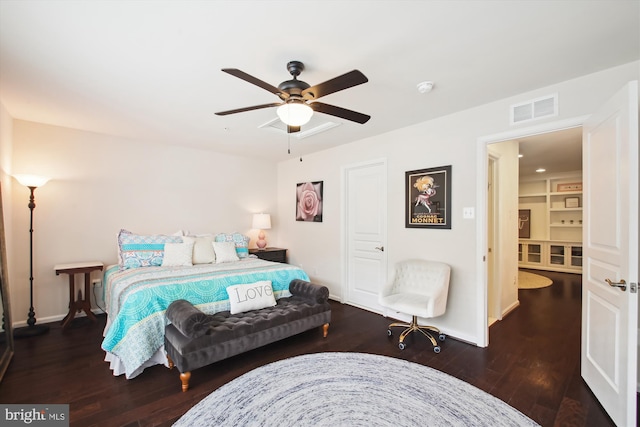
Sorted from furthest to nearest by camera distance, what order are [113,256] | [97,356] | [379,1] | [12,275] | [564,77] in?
[113,256], [12,275], [97,356], [564,77], [379,1]

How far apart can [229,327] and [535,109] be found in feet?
11.1

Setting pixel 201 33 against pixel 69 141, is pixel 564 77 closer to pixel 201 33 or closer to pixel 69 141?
pixel 201 33

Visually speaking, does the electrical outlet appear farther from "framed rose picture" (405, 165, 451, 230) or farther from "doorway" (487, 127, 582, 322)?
"doorway" (487, 127, 582, 322)

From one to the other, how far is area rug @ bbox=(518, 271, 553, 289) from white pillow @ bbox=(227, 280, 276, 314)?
519cm

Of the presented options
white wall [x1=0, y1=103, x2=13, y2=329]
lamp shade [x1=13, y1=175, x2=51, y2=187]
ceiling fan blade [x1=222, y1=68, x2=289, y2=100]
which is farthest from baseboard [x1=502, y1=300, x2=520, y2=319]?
lamp shade [x1=13, y1=175, x2=51, y2=187]

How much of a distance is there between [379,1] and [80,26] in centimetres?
180

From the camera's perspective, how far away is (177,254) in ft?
12.1

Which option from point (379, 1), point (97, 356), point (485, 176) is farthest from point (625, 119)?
point (97, 356)

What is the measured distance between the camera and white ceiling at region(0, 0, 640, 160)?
5.28 feet

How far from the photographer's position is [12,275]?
336cm

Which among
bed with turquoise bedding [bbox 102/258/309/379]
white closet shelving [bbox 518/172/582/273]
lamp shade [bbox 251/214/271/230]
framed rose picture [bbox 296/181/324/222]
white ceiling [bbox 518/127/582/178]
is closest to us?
bed with turquoise bedding [bbox 102/258/309/379]

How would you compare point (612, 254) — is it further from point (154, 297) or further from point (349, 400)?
point (154, 297)

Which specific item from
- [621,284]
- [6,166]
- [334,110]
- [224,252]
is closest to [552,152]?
[621,284]

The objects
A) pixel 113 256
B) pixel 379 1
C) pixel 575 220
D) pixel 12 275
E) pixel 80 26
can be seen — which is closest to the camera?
pixel 379 1
